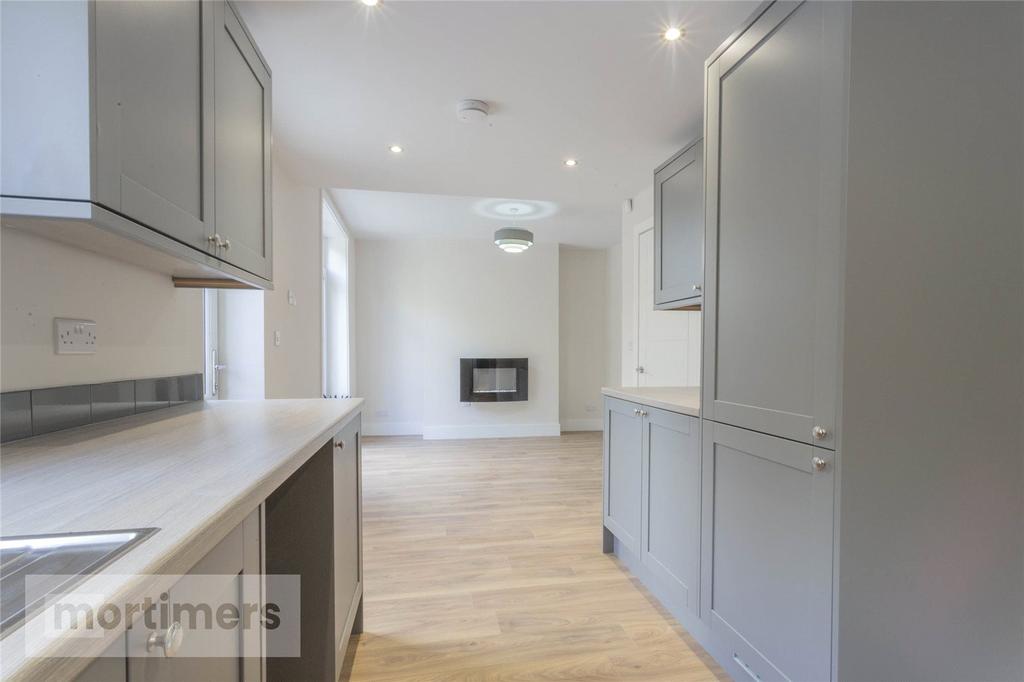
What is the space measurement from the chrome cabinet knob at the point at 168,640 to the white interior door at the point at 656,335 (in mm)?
2771

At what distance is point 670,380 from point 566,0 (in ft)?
8.03

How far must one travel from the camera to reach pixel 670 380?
10.5 feet

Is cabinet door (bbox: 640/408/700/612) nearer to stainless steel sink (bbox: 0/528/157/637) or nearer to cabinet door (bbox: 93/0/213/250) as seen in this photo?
stainless steel sink (bbox: 0/528/157/637)

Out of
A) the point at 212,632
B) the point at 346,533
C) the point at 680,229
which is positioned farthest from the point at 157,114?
the point at 680,229

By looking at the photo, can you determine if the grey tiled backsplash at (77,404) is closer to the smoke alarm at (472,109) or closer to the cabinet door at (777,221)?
the smoke alarm at (472,109)

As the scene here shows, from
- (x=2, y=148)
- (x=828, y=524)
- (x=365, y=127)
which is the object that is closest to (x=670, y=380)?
(x=828, y=524)

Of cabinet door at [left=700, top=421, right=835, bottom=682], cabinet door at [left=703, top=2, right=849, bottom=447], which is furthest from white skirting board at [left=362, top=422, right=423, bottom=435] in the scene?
cabinet door at [left=703, top=2, right=849, bottom=447]

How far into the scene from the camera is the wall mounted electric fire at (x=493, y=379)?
5609mm

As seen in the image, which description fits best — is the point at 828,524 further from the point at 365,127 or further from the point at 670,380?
the point at 365,127

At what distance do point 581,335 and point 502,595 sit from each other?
4.53 metres

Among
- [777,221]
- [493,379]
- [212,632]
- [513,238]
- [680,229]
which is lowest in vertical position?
[493,379]

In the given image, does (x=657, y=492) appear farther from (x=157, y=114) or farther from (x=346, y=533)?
→ (x=157, y=114)

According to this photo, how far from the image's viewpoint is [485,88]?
2.01m

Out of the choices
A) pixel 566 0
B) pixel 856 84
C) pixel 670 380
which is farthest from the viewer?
pixel 670 380
